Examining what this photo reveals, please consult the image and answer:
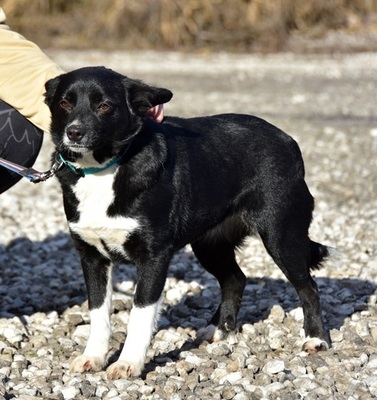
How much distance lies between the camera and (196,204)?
4.93 metres

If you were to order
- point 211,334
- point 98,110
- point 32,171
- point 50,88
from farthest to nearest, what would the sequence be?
point 211,334 < point 32,171 < point 50,88 < point 98,110

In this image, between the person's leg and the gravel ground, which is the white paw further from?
the person's leg

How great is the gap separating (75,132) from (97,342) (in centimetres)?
114

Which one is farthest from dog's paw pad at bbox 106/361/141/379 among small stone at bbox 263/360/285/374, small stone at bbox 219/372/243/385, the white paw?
the white paw

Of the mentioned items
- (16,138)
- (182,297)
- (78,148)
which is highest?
(78,148)

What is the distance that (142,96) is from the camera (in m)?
→ 4.69

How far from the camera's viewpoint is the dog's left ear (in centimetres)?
468

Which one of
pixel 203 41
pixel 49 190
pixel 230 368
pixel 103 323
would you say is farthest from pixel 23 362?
pixel 203 41

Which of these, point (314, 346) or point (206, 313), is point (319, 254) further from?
point (206, 313)

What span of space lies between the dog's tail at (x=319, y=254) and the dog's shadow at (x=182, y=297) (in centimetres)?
36

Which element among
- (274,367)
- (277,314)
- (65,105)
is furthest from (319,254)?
(65,105)

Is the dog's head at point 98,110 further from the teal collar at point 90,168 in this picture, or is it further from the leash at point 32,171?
the leash at point 32,171

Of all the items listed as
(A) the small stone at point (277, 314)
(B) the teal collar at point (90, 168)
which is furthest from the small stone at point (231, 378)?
(B) the teal collar at point (90, 168)

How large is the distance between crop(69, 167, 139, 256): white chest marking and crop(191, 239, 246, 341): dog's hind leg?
3.04 feet
